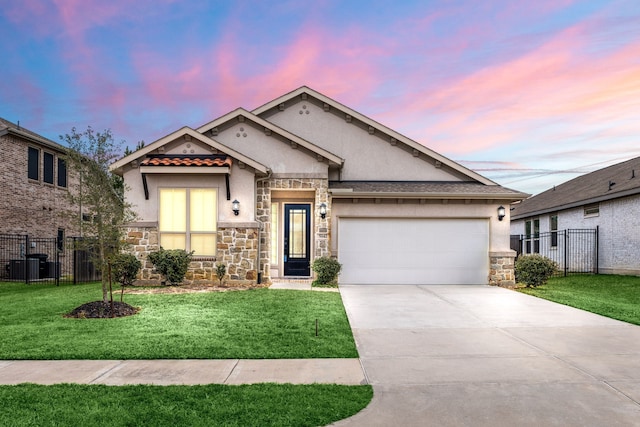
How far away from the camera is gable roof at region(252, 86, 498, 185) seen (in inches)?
632

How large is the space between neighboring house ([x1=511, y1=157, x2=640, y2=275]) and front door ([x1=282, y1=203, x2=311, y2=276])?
13744 millimetres

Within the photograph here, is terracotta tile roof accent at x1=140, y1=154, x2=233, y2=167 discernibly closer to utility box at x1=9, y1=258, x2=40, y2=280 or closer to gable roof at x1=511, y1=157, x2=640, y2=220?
utility box at x1=9, y1=258, x2=40, y2=280

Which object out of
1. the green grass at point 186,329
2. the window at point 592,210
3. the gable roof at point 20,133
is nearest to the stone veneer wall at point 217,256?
the green grass at point 186,329

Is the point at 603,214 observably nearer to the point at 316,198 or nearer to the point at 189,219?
the point at 316,198

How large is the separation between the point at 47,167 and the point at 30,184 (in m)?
1.72

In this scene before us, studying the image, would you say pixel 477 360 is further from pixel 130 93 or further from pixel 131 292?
pixel 130 93

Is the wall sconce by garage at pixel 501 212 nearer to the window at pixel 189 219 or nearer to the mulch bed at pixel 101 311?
the window at pixel 189 219

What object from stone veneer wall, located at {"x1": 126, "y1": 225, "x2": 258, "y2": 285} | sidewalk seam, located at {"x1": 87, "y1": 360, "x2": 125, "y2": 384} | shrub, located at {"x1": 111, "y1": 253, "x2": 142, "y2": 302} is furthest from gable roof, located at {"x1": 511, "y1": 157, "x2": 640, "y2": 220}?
sidewalk seam, located at {"x1": 87, "y1": 360, "x2": 125, "y2": 384}

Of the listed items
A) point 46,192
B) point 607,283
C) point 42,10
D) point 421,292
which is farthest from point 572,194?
point 46,192

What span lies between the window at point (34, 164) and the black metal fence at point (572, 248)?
24572mm

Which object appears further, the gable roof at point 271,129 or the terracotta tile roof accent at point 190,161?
the gable roof at point 271,129

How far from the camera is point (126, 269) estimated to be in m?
13.3

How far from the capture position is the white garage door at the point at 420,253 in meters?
15.2

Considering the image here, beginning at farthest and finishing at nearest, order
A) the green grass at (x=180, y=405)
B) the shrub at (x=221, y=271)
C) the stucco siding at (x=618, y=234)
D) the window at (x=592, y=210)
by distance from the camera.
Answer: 1. the window at (x=592, y=210)
2. the stucco siding at (x=618, y=234)
3. the shrub at (x=221, y=271)
4. the green grass at (x=180, y=405)
